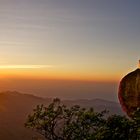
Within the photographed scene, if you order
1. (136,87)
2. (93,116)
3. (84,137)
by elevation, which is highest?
(136,87)

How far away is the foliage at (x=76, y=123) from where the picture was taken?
38000 millimetres

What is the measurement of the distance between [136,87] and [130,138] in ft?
60.0

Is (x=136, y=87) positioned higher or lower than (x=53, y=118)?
higher

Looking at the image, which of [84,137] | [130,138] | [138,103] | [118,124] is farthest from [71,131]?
[138,103]

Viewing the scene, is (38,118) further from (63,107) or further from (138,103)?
(138,103)

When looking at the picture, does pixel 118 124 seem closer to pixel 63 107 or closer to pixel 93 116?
pixel 93 116

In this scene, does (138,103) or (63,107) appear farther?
(138,103)

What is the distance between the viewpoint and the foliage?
125 ft

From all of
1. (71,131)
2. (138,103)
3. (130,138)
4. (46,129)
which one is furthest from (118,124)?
(138,103)

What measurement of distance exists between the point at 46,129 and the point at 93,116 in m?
6.33

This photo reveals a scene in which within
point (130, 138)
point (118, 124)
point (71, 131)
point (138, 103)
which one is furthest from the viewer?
point (138, 103)

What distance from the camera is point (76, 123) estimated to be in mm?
41906

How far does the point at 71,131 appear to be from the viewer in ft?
138

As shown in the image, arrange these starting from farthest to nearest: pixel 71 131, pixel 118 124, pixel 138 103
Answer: pixel 138 103 → pixel 71 131 → pixel 118 124
